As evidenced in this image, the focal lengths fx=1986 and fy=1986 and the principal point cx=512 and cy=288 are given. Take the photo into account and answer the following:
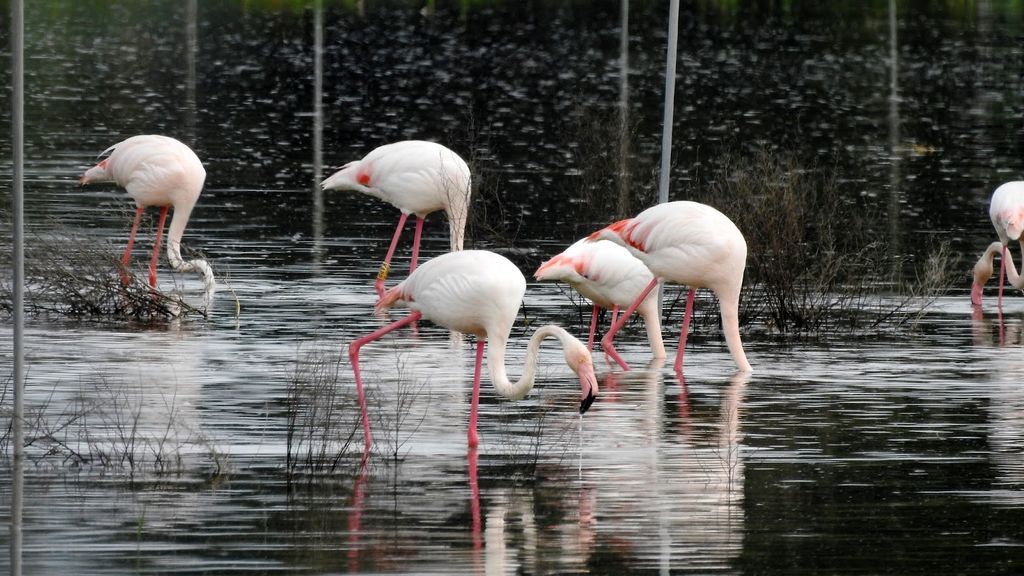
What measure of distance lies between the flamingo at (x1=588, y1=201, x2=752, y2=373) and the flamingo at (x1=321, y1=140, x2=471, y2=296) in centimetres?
338

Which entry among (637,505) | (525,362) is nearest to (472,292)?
(525,362)

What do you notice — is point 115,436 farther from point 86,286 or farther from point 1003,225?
point 1003,225

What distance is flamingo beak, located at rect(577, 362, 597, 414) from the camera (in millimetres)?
9359

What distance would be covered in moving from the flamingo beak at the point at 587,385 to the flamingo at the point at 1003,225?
738 cm

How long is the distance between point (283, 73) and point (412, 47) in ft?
22.3

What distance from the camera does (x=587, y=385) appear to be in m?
9.42

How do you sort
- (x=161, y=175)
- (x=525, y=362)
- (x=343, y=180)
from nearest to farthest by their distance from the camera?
(x=525, y=362) → (x=161, y=175) → (x=343, y=180)

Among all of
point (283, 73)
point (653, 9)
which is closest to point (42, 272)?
point (283, 73)

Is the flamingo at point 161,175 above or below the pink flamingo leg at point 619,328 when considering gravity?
above

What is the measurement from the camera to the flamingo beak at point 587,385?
9.36 m

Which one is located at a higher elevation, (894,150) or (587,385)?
(894,150)

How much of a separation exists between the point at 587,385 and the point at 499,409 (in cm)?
201

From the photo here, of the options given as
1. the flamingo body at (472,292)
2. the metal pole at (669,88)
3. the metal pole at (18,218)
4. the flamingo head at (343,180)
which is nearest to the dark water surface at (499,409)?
the metal pole at (18,218)

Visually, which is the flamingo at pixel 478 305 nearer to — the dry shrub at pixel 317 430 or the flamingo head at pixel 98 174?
the dry shrub at pixel 317 430
